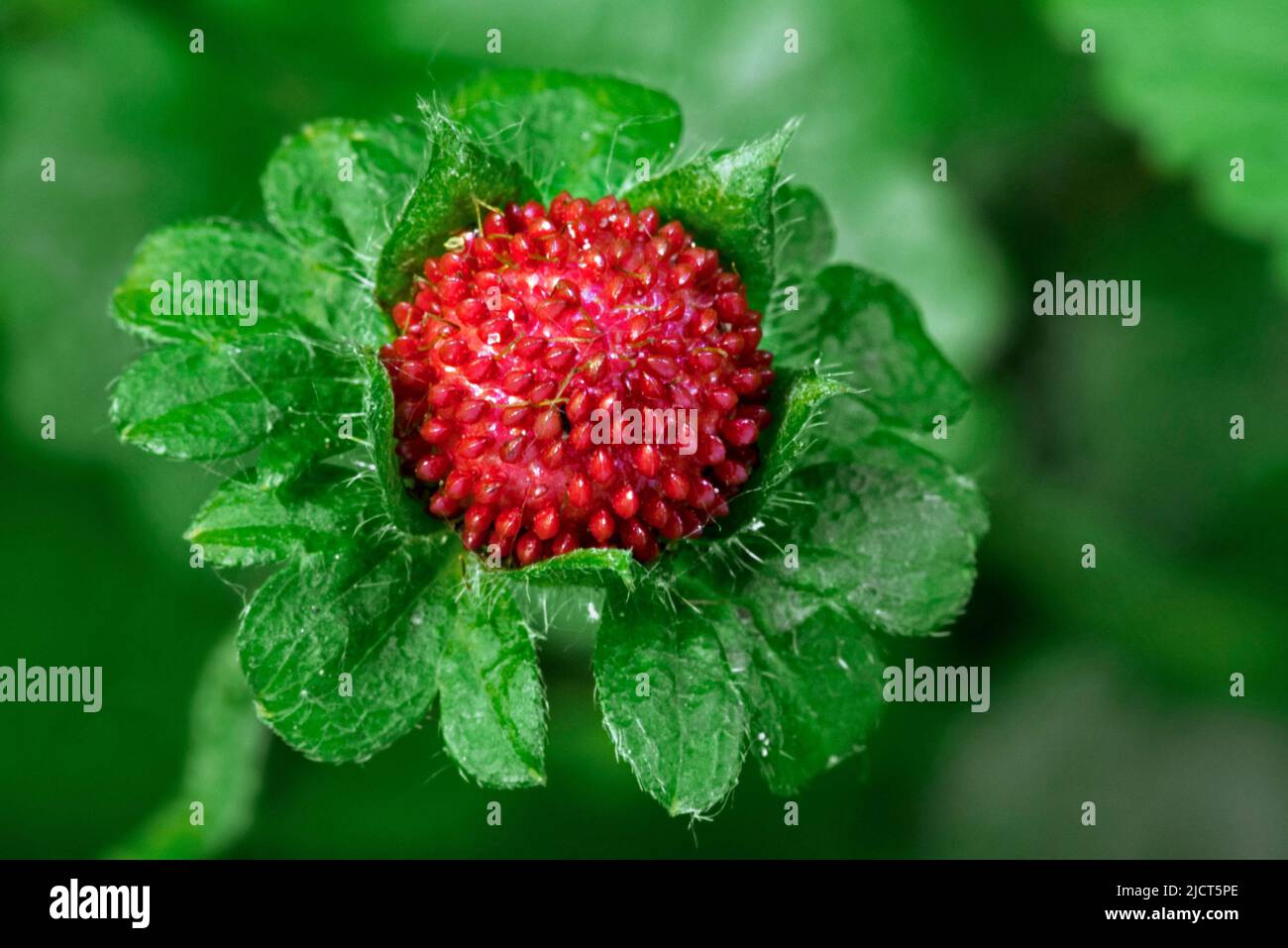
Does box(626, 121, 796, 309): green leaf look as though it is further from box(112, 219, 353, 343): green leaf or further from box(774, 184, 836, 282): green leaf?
box(112, 219, 353, 343): green leaf

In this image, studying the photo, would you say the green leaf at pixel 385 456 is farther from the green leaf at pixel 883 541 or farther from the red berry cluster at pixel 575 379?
the green leaf at pixel 883 541

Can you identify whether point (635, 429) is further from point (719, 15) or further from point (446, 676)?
point (719, 15)

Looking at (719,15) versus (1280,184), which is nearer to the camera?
(1280,184)

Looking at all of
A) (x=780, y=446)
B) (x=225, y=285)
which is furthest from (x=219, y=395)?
(x=780, y=446)

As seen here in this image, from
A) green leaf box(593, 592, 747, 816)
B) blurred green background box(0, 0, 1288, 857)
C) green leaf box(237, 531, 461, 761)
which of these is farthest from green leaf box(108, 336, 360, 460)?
blurred green background box(0, 0, 1288, 857)
